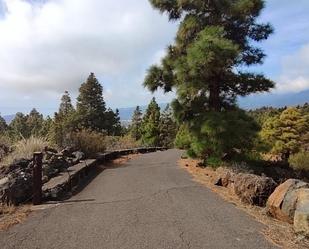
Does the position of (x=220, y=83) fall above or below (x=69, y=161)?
above

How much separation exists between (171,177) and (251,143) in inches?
134

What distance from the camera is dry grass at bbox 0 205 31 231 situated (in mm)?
7797

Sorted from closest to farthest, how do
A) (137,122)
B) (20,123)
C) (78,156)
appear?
(78,156), (137,122), (20,123)

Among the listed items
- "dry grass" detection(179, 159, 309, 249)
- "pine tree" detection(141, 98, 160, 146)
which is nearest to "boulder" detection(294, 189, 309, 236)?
"dry grass" detection(179, 159, 309, 249)

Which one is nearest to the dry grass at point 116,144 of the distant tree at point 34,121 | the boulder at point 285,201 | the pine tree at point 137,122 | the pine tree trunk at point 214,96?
the pine tree trunk at point 214,96

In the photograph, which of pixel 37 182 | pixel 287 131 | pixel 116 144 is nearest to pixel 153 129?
pixel 287 131

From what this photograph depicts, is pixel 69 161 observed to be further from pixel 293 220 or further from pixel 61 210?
pixel 293 220

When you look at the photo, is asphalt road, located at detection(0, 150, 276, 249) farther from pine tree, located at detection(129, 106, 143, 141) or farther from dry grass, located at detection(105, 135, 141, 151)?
pine tree, located at detection(129, 106, 143, 141)

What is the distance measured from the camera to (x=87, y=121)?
64188 mm

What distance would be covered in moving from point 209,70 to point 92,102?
5411cm

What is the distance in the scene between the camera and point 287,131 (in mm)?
39719

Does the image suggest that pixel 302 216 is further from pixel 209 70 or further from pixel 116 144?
pixel 116 144

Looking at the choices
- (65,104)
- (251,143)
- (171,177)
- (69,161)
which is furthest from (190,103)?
(65,104)

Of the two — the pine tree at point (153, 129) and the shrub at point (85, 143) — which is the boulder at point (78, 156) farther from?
the pine tree at point (153, 129)
